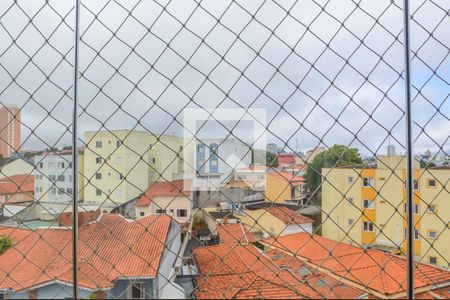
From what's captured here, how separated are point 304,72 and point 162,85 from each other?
382 millimetres

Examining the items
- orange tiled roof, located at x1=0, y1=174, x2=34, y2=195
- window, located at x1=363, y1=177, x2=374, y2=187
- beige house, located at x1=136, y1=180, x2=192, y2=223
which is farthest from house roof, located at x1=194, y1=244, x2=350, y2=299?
orange tiled roof, located at x1=0, y1=174, x2=34, y2=195

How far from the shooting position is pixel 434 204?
2.97 feet

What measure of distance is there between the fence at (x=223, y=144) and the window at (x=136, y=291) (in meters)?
0.01

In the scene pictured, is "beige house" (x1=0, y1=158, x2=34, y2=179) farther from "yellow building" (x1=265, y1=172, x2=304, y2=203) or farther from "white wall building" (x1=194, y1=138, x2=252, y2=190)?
"yellow building" (x1=265, y1=172, x2=304, y2=203)

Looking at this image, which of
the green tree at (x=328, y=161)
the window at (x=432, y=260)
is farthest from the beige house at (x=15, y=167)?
the window at (x=432, y=260)

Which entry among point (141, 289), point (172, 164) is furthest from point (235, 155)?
point (141, 289)

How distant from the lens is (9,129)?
2.67 feet

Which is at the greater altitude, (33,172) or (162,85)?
(162,85)

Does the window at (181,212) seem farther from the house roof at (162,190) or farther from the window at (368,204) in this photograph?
the window at (368,204)

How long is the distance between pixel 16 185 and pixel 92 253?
279 millimetres

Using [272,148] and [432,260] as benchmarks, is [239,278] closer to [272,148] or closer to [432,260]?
[272,148]

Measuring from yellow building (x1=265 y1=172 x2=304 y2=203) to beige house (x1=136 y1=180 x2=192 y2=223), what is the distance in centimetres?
22

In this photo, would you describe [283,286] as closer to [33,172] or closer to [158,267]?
[158,267]

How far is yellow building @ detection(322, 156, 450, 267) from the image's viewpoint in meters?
0.82
